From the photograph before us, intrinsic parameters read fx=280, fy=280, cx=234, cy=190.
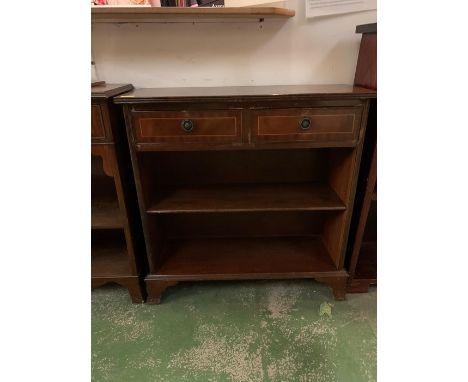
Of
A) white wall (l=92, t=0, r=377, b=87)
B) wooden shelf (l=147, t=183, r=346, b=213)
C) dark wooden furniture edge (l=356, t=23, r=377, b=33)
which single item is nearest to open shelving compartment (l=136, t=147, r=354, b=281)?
wooden shelf (l=147, t=183, r=346, b=213)

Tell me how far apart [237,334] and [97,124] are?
3.21 ft

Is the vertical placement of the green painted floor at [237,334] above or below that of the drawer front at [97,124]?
below

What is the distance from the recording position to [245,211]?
1196 millimetres

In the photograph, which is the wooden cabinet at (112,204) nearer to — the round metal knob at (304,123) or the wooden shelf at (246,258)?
the wooden shelf at (246,258)

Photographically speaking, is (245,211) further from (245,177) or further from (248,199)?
(245,177)

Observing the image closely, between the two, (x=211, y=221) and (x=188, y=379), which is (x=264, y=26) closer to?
(x=211, y=221)

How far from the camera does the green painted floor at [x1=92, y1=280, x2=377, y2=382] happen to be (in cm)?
100

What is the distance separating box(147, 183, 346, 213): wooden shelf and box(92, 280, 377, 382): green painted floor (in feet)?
1.50

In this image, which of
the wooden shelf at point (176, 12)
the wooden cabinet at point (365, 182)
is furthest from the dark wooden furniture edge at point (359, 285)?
the wooden shelf at point (176, 12)

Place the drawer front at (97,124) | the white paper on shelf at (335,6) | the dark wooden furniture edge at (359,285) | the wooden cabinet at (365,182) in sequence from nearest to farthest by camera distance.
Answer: the drawer front at (97,124) < the wooden cabinet at (365,182) < the white paper on shelf at (335,6) < the dark wooden furniture edge at (359,285)

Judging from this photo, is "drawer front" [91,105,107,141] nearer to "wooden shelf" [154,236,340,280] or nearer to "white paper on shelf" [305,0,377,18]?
"wooden shelf" [154,236,340,280]

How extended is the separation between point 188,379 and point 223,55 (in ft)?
4.36

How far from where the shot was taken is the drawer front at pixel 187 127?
1.02 metres

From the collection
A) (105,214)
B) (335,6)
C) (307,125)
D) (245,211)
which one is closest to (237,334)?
(245,211)
